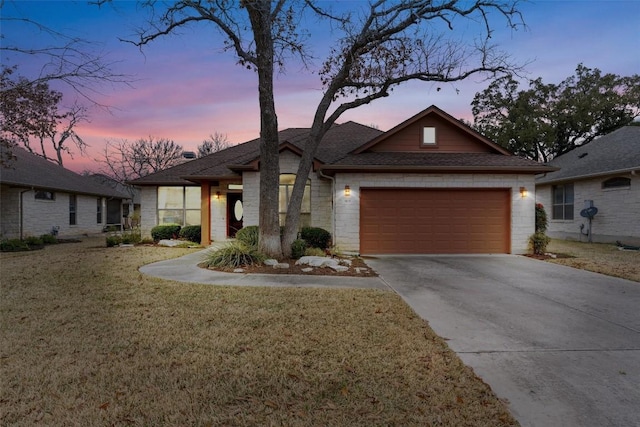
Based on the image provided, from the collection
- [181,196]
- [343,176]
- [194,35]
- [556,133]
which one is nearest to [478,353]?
[343,176]

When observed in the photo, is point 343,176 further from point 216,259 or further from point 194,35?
point 194,35

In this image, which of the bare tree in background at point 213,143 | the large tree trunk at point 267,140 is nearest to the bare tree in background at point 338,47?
the large tree trunk at point 267,140

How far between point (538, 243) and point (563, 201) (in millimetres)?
8277

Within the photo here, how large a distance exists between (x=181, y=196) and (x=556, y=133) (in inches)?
1162

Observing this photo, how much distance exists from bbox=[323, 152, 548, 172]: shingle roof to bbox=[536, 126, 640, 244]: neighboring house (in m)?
5.05

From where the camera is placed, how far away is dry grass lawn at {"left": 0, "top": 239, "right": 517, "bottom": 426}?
2.58 meters

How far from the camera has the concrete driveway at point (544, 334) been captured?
2758 mm

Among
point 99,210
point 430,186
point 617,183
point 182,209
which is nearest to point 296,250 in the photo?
point 430,186

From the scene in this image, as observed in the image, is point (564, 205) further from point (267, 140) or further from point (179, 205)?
point (179, 205)

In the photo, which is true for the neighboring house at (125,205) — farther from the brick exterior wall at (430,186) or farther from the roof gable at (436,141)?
the roof gable at (436,141)

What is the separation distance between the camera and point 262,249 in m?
9.37

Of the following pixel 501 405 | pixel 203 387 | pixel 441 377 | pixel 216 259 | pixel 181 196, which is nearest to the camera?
pixel 501 405

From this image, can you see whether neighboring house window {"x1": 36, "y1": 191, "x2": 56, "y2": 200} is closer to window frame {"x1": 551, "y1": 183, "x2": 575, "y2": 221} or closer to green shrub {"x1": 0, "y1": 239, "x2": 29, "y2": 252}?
green shrub {"x1": 0, "y1": 239, "x2": 29, "y2": 252}

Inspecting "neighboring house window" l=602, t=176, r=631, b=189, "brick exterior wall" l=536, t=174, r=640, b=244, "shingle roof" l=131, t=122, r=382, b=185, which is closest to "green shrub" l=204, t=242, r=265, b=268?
"shingle roof" l=131, t=122, r=382, b=185
